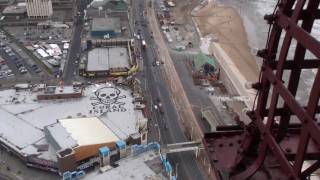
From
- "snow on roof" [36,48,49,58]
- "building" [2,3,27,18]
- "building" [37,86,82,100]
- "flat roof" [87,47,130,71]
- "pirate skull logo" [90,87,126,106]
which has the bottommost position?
"pirate skull logo" [90,87,126,106]

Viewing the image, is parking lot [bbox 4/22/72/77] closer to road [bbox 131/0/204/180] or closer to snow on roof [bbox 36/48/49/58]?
snow on roof [bbox 36/48/49/58]

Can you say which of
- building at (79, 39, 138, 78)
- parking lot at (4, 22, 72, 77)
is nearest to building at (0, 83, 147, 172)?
building at (79, 39, 138, 78)

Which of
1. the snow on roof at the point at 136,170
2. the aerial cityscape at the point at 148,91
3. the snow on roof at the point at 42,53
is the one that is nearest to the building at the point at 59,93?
the aerial cityscape at the point at 148,91

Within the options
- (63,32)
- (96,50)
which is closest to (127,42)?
(96,50)

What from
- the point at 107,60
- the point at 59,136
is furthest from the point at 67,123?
the point at 107,60

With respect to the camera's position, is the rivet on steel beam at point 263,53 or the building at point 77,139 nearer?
the rivet on steel beam at point 263,53

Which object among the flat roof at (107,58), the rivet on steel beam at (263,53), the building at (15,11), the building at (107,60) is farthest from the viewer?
the building at (15,11)

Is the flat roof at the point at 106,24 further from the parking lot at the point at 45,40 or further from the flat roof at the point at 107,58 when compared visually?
the flat roof at the point at 107,58
